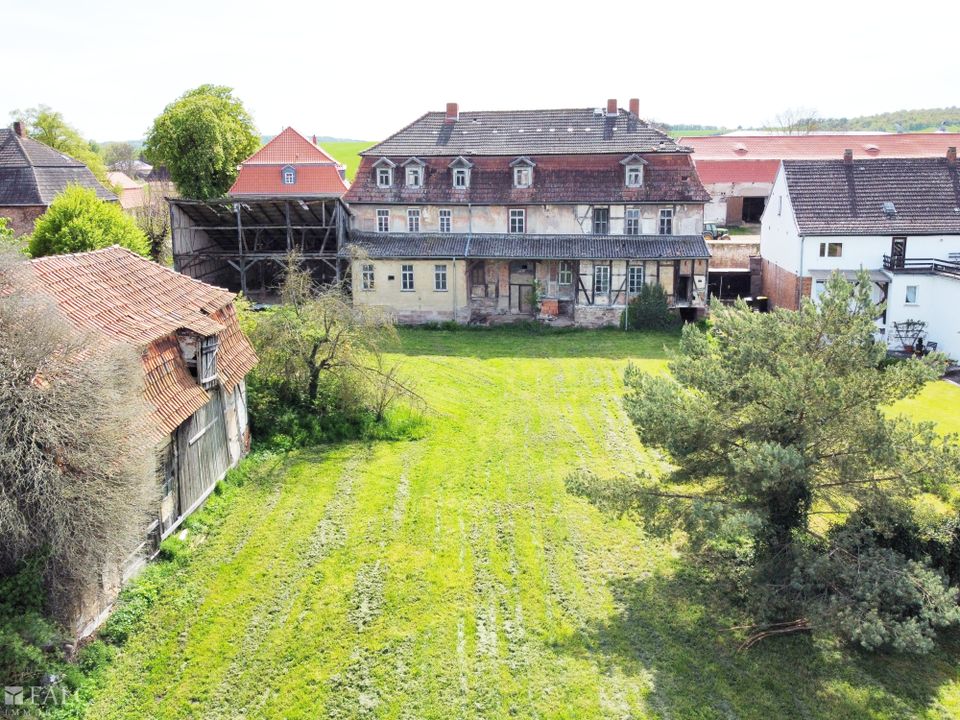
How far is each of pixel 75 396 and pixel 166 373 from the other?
13.7ft

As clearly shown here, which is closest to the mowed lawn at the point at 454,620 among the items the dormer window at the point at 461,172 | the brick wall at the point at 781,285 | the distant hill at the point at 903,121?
the brick wall at the point at 781,285

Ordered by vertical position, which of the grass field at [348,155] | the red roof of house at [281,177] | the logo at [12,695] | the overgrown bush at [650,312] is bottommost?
the logo at [12,695]

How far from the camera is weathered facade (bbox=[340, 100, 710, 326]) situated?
113ft

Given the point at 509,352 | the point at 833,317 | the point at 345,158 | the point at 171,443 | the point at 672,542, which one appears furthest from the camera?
the point at 345,158

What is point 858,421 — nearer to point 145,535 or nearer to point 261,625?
point 261,625

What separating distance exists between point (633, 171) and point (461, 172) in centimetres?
760

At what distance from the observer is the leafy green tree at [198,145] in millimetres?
48438

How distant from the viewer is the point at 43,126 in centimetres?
5391

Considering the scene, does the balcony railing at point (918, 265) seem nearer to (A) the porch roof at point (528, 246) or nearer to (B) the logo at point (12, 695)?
(A) the porch roof at point (528, 246)

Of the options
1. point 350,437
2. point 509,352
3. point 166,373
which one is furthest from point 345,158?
point 166,373

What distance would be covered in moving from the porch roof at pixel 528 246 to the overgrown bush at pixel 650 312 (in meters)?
1.50

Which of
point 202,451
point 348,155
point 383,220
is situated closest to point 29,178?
point 383,220

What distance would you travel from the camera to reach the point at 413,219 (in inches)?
1431

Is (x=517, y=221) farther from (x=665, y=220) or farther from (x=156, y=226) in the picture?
(x=156, y=226)
